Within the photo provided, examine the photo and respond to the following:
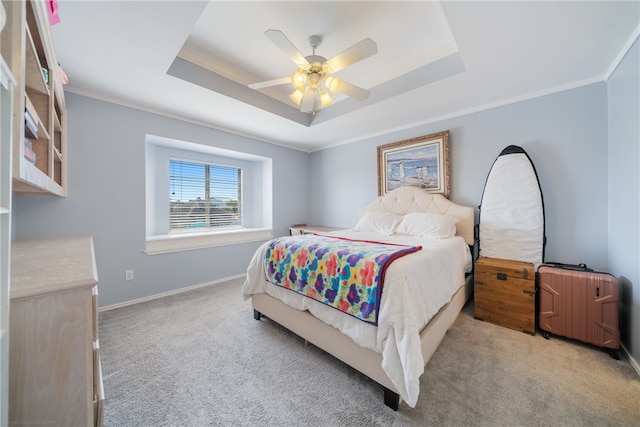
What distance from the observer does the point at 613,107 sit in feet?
6.36

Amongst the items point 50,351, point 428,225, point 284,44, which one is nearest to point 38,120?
point 50,351

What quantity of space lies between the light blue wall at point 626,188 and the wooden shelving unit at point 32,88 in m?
3.34

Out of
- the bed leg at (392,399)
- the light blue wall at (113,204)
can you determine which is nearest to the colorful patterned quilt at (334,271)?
the bed leg at (392,399)

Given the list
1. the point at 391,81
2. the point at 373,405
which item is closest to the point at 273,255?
the point at 373,405

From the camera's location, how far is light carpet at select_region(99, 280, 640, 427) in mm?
1231

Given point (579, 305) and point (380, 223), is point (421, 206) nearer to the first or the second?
point (380, 223)

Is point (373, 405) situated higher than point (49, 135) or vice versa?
point (49, 135)

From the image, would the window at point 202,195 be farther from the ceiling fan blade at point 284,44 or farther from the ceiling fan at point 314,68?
the ceiling fan blade at point 284,44

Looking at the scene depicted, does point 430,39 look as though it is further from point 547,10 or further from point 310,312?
point 310,312

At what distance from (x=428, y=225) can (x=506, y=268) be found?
830 millimetres

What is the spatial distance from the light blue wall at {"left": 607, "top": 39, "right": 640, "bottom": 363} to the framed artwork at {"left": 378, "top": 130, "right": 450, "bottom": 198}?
134 cm

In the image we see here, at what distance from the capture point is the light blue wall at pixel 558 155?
2113 mm

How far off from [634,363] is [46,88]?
170 inches

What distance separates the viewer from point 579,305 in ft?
5.94
